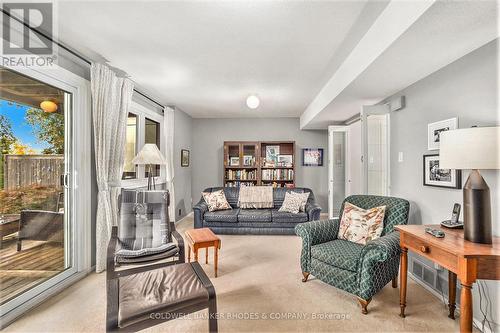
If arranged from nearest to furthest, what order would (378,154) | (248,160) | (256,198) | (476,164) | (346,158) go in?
(476,164)
(378,154)
(256,198)
(346,158)
(248,160)

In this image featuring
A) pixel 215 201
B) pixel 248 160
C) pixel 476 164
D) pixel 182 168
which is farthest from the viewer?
pixel 248 160

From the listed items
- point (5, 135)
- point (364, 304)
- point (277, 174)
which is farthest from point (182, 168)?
point (364, 304)

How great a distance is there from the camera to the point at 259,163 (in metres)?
5.67

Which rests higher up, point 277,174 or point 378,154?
point 378,154

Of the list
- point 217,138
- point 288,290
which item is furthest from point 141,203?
point 217,138

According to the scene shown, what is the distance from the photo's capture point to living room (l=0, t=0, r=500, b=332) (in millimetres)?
1605

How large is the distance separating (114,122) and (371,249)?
3130 mm

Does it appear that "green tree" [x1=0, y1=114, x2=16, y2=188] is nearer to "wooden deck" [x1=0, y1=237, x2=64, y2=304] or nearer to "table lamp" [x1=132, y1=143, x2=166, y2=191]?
"wooden deck" [x1=0, y1=237, x2=64, y2=304]

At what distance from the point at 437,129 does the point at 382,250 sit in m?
1.32

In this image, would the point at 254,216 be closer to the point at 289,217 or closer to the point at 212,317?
Answer: the point at 289,217

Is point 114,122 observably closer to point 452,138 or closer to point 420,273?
point 452,138

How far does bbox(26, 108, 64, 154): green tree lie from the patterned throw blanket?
9.70ft

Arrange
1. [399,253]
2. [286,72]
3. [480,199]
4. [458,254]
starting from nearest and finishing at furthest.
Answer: [458,254]
[480,199]
[399,253]
[286,72]

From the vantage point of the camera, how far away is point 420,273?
2.47 metres
